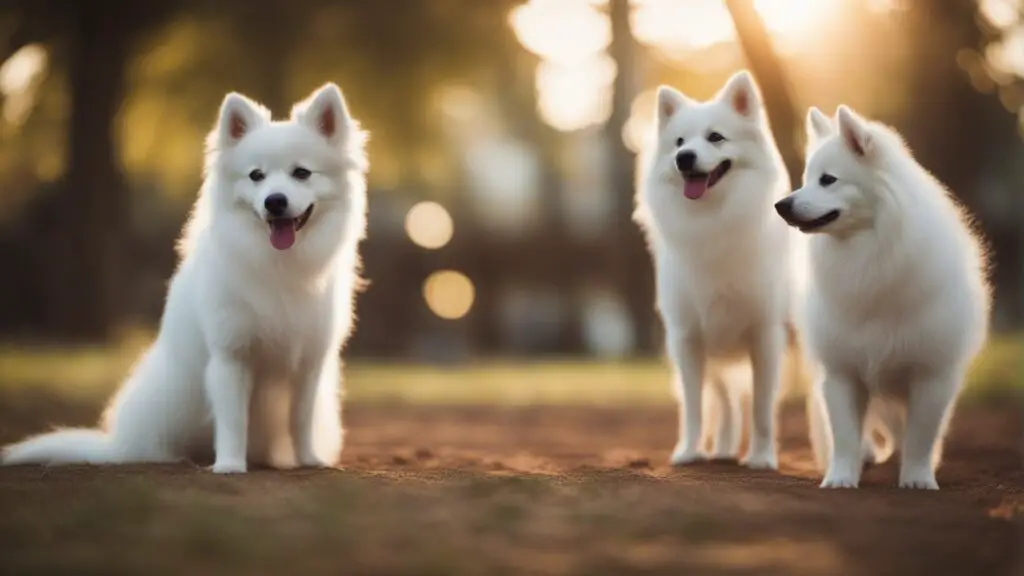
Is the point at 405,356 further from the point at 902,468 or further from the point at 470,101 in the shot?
the point at 902,468

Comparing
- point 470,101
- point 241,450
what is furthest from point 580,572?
point 470,101

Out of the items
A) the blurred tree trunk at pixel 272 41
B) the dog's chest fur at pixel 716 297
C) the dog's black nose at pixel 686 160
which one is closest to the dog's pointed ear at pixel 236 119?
the dog's black nose at pixel 686 160

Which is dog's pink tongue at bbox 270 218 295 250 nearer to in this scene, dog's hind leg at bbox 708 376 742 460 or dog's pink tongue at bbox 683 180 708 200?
dog's pink tongue at bbox 683 180 708 200

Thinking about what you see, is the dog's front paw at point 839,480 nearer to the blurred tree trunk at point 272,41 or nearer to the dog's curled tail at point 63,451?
the dog's curled tail at point 63,451

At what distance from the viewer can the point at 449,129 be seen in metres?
19.6

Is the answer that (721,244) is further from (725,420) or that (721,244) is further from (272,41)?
(272,41)

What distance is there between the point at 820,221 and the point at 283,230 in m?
2.37

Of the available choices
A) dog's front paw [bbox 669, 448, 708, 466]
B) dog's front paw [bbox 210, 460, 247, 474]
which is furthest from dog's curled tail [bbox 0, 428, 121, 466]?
dog's front paw [bbox 669, 448, 708, 466]

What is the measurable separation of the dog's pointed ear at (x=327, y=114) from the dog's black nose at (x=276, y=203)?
1.58 ft

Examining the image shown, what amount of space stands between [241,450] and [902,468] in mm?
2980

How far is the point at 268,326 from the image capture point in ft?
16.3

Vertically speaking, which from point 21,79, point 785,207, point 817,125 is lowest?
point 785,207

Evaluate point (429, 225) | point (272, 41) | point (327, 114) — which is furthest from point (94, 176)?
point (327, 114)

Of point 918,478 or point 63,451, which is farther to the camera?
point 63,451
